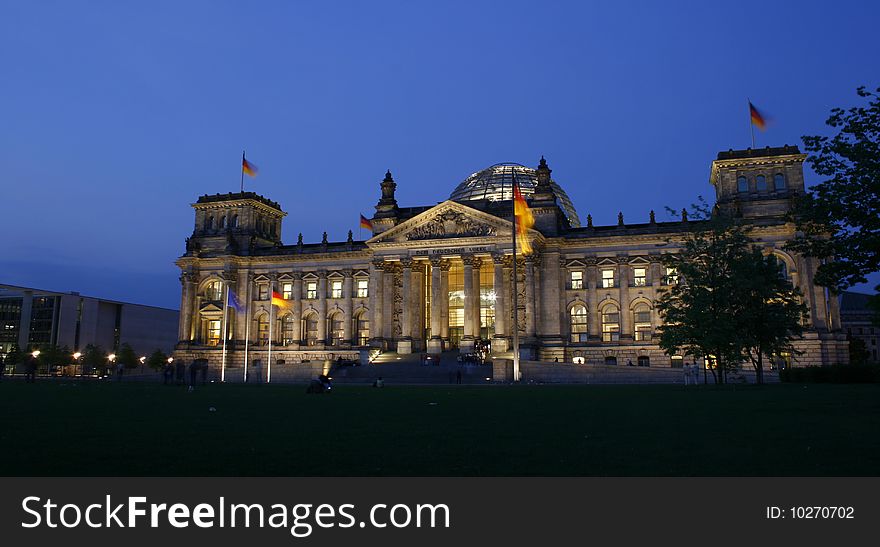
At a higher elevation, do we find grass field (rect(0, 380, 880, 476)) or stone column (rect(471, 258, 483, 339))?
stone column (rect(471, 258, 483, 339))

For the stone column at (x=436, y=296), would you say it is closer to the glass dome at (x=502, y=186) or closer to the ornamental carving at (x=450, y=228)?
the ornamental carving at (x=450, y=228)

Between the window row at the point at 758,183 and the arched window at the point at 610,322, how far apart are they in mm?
18492

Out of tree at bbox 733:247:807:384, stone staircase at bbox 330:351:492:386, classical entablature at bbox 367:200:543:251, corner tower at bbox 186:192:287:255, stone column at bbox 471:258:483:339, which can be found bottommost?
stone staircase at bbox 330:351:492:386

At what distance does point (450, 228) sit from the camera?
249ft

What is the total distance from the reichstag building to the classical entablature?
0.42 feet

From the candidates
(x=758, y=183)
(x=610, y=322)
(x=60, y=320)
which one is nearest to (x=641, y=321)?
(x=610, y=322)

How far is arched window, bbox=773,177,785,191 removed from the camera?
73.3 m

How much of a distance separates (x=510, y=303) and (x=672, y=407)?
5279cm

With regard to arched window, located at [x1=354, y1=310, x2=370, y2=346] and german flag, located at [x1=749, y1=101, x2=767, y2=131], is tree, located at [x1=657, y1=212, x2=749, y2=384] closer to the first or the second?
german flag, located at [x1=749, y1=101, x2=767, y2=131]

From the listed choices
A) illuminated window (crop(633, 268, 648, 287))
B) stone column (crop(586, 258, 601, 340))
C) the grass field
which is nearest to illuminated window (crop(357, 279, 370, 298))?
stone column (crop(586, 258, 601, 340))

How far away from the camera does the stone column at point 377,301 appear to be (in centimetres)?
7812

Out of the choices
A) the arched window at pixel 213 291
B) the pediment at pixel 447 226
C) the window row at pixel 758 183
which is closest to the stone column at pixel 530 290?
the pediment at pixel 447 226

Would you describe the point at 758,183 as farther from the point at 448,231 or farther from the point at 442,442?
the point at 442,442
